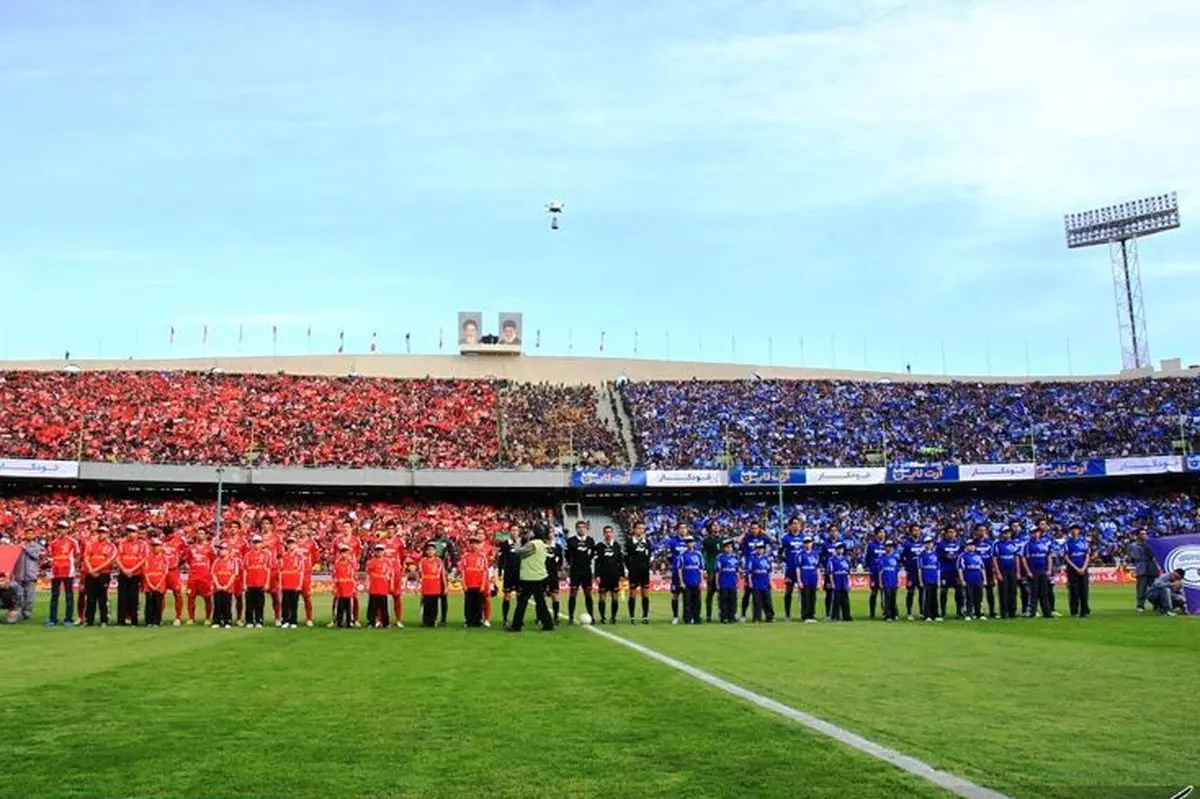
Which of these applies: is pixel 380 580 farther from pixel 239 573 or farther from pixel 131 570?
pixel 131 570

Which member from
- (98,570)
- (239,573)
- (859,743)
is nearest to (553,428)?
(239,573)

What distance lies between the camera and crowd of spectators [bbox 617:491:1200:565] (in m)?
51.6

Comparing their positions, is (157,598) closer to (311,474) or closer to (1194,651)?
(1194,651)

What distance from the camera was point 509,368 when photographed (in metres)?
66.6

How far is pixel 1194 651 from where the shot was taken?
1308 centimetres

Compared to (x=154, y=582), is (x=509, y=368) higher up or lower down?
higher up

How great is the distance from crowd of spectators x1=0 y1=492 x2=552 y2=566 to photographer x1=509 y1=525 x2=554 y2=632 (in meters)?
28.0

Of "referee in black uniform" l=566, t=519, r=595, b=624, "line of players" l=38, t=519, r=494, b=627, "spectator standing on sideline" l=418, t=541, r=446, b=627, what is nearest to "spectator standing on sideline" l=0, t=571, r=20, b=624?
"line of players" l=38, t=519, r=494, b=627

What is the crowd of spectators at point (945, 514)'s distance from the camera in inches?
2032

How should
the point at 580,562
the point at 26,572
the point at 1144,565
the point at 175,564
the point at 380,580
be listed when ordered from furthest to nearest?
the point at 1144,565
the point at 175,564
the point at 26,572
the point at 580,562
the point at 380,580

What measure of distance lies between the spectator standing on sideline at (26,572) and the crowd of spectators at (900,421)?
36.6 m

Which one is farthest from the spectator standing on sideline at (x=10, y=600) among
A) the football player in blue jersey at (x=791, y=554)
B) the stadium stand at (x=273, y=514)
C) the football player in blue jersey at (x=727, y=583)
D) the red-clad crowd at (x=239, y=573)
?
the stadium stand at (x=273, y=514)

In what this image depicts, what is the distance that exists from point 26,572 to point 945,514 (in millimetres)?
44917

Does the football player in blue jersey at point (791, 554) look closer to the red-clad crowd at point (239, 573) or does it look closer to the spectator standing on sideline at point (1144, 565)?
the red-clad crowd at point (239, 573)
